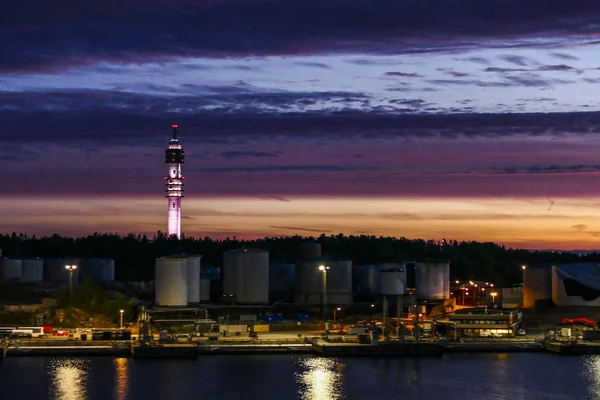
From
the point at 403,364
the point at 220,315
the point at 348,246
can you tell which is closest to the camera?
the point at 403,364

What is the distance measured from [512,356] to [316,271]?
68.2 feet

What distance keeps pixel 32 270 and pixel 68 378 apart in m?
33.4

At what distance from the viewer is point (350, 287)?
88375 millimetres

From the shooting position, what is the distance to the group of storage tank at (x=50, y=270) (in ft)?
300

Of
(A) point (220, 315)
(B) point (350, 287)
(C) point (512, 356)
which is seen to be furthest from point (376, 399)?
(B) point (350, 287)

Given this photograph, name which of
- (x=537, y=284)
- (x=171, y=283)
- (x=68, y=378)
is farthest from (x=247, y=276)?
(x=68, y=378)

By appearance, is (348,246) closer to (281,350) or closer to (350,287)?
(350,287)

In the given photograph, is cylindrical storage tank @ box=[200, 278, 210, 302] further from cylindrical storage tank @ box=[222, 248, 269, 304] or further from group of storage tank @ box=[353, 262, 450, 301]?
group of storage tank @ box=[353, 262, 450, 301]

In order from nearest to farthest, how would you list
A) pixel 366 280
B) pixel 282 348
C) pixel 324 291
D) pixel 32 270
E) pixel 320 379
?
1. pixel 320 379
2. pixel 282 348
3. pixel 324 291
4. pixel 32 270
5. pixel 366 280

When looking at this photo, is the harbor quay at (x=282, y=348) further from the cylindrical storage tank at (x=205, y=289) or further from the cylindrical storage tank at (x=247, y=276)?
the cylindrical storage tank at (x=205, y=289)

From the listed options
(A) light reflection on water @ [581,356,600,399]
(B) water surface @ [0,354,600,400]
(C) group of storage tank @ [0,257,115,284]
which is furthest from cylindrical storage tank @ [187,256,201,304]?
(A) light reflection on water @ [581,356,600,399]

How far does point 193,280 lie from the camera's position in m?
84.4

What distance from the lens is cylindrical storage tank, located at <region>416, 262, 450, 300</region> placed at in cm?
9150

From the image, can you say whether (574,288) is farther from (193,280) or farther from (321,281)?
(193,280)
